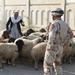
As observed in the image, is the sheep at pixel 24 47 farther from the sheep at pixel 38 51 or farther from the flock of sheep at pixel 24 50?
the sheep at pixel 38 51

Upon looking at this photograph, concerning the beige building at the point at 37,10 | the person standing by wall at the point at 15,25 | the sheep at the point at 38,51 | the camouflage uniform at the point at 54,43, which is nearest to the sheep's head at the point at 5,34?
the person standing by wall at the point at 15,25

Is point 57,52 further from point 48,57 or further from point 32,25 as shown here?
point 32,25

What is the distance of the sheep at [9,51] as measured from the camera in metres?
10.9

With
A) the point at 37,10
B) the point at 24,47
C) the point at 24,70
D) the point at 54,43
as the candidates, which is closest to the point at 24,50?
the point at 24,47

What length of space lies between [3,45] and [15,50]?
527 millimetres

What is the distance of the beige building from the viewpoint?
2333cm

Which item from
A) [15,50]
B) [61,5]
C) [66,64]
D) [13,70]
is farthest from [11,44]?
[61,5]

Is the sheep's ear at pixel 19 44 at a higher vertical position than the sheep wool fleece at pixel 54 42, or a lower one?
lower

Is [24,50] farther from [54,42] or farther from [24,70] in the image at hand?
[54,42]

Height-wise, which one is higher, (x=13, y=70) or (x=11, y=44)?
(x=11, y=44)

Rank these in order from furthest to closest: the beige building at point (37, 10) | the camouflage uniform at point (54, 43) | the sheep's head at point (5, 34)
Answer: the beige building at point (37, 10), the sheep's head at point (5, 34), the camouflage uniform at point (54, 43)

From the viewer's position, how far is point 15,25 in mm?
13297

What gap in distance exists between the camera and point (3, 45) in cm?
1094

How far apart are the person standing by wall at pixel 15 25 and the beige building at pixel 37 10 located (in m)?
9.99
